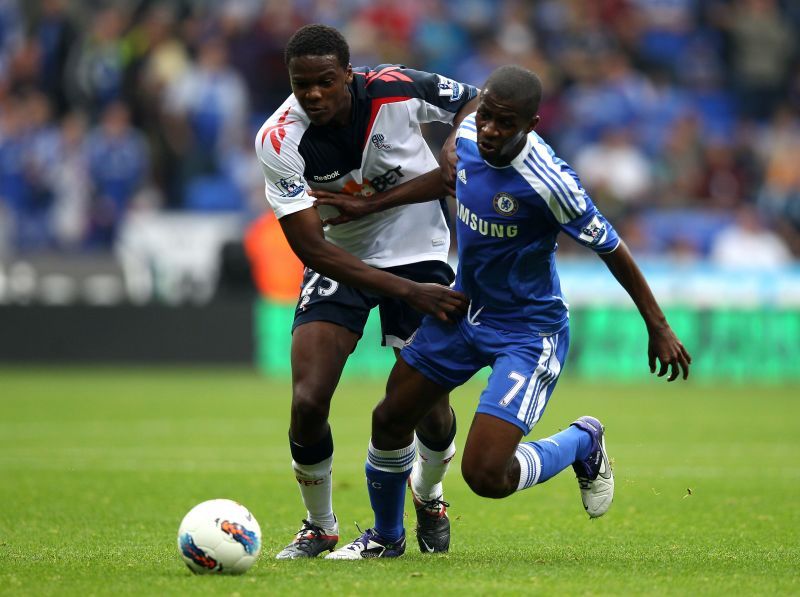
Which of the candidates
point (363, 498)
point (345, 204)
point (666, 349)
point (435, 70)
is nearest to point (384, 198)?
point (345, 204)

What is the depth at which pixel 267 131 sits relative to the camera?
6309mm

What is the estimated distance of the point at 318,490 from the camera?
21.1 ft

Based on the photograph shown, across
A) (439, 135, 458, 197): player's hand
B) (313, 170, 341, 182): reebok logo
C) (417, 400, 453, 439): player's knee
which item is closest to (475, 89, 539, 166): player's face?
(439, 135, 458, 197): player's hand

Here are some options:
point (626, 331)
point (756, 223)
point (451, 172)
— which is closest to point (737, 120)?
point (756, 223)

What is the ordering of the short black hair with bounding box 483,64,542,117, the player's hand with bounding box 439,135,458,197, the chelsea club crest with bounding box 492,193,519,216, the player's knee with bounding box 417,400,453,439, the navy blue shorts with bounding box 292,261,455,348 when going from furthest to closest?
the player's knee with bounding box 417,400,453,439
the navy blue shorts with bounding box 292,261,455,348
the player's hand with bounding box 439,135,458,197
the chelsea club crest with bounding box 492,193,519,216
the short black hair with bounding box 483,64,542,117

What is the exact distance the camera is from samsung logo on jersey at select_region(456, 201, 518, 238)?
19.5ft

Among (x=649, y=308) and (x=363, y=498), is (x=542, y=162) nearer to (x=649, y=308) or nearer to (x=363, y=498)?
(x=649, y=308)

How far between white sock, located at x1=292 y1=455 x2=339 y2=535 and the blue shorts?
702 mm

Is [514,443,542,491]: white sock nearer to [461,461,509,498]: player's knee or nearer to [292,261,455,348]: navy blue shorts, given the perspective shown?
[461,461,509,498]: player's knee

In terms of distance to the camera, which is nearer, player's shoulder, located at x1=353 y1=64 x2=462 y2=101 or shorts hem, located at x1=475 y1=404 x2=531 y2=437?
shorts hem, located at x1=475 y1=404 x2=531 y2=437

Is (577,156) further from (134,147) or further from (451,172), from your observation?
(451,172)

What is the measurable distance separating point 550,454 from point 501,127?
1.51 m

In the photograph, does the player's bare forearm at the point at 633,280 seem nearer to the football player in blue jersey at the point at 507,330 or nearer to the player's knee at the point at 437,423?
the football player in blue jersey at the point at 507,330

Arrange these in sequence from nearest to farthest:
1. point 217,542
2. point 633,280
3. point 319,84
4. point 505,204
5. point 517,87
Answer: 1. point 217,542
2. point 517,87
3. point 633,280
4. point 505,204
5. point 319,84
